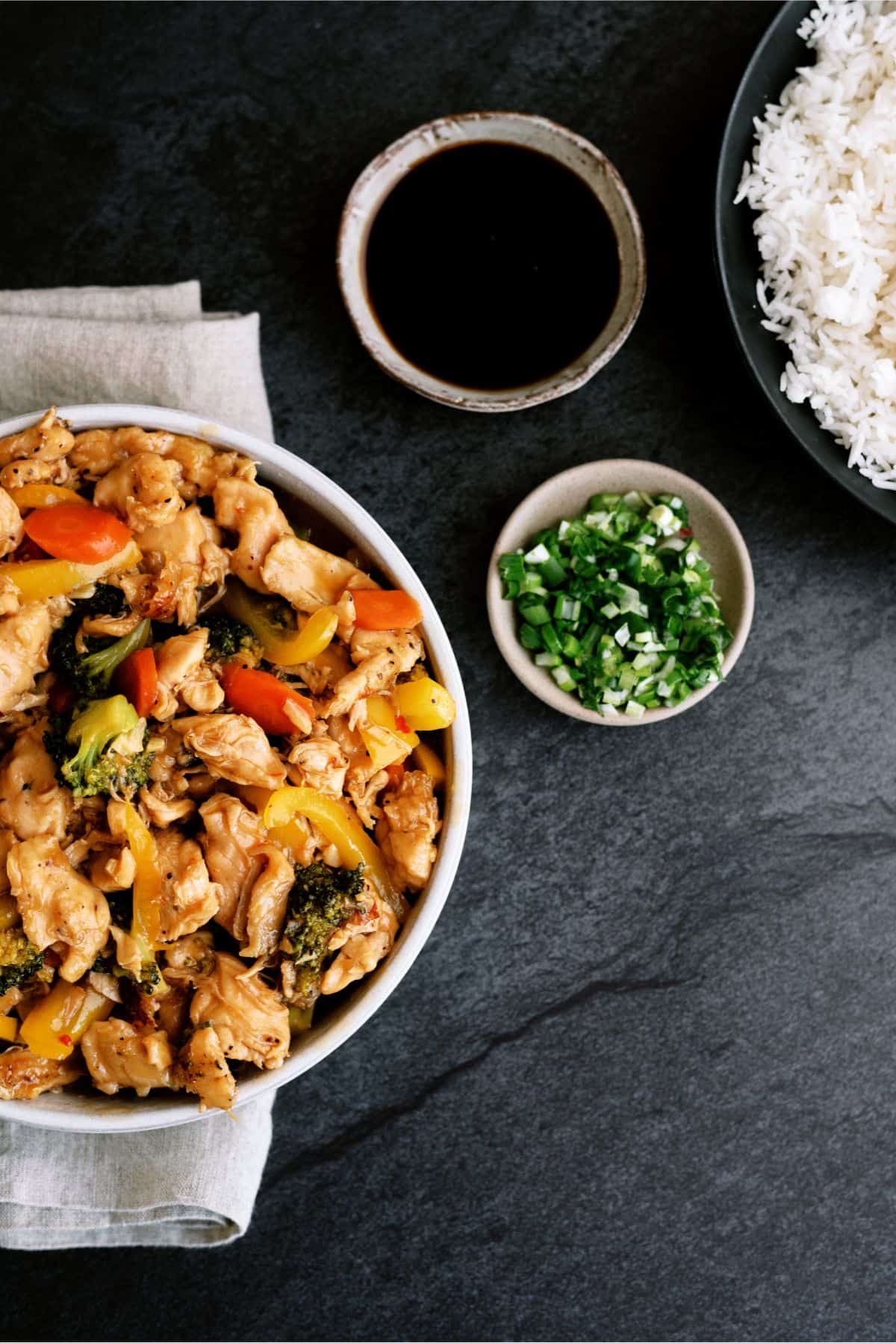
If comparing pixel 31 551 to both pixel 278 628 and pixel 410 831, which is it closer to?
pixel 278 628

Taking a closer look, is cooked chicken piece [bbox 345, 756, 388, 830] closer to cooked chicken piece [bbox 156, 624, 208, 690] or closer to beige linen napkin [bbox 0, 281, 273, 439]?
cooked chicken piece [bbox 156, 624, 208, 690]

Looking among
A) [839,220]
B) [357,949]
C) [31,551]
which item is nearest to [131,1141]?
[357,949]

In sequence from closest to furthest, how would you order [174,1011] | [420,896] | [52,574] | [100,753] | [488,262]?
[100,753], [52,574], [174,1011], [420,896], [488,262]

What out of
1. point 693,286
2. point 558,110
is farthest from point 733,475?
point 558,110

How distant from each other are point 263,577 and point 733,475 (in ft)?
5.14

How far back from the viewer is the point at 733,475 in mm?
3084

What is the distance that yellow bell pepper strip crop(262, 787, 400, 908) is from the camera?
6.98ft

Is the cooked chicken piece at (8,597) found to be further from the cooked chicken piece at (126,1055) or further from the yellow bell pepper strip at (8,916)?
the cooked chicken piece at (126,1055)

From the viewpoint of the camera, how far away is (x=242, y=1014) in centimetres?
210

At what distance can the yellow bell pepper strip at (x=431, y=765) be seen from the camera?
93.4 inches

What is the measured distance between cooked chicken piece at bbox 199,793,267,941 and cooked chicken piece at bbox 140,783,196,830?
5 cm

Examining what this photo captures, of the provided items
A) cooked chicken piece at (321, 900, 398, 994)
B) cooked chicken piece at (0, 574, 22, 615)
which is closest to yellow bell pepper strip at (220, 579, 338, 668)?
cooked chicken piece at (0, 574, 22, 615)

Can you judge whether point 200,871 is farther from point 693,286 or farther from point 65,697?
point 693,286

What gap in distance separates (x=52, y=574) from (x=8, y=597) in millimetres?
99
